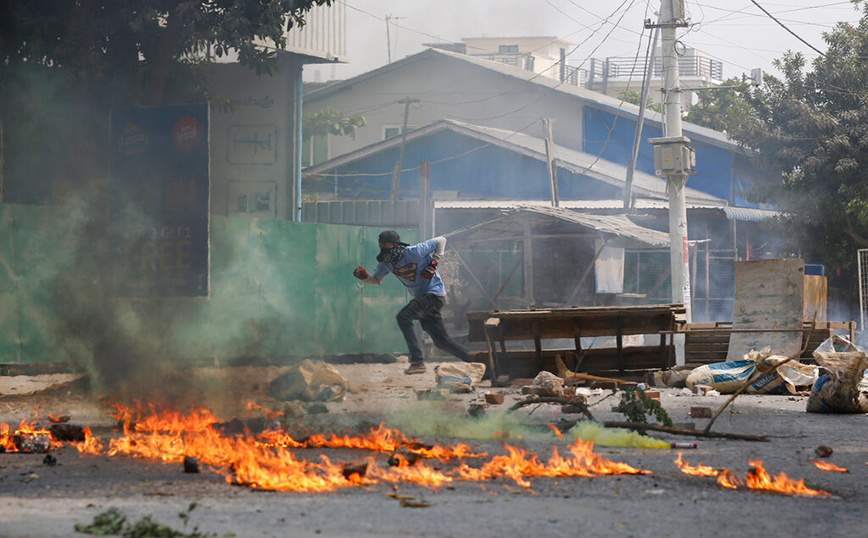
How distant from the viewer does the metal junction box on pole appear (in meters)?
14.9

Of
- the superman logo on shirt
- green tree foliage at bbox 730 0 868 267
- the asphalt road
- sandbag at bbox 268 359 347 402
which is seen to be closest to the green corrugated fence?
sandbag at bbox 268 359 347 402

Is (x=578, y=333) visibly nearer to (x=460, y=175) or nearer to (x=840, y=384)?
(x=840, y=384)

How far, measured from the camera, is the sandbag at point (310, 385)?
30.4ft

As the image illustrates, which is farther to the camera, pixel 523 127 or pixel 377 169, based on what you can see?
Result: pixel 523 127

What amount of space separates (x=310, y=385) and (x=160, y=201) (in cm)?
246

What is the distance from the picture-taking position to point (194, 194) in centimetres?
950

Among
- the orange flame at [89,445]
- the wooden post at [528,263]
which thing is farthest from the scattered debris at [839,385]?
the wooden post at [528,263]

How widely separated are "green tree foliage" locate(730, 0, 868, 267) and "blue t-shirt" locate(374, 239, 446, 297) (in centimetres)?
1412

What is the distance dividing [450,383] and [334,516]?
643cm

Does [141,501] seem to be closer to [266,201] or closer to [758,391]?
[758,391]

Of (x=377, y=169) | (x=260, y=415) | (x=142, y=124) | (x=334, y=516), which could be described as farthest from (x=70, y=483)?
(x=377, y=169)

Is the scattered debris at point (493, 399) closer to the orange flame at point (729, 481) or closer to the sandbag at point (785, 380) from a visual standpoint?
the sandbag at point (785, 380)

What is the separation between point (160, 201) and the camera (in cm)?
980

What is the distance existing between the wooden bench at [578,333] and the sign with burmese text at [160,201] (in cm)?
348
